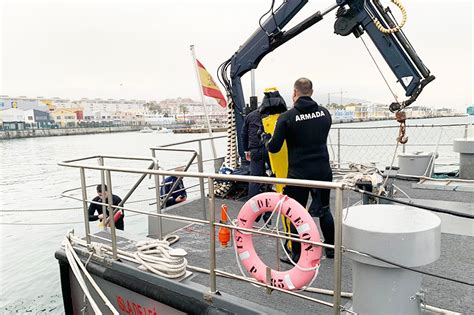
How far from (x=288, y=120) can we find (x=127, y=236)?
2363 mm

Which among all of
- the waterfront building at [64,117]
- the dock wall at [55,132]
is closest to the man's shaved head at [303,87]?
the dock wall at [55,132]

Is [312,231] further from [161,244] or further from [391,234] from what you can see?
[161,244]

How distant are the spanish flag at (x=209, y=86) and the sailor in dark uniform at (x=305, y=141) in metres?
4.27

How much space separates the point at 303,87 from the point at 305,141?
46 centimetres

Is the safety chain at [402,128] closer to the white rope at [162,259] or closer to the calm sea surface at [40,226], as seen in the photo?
the white rope at [162,259]

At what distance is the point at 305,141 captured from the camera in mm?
3041

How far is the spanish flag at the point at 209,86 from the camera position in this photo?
23.5ft

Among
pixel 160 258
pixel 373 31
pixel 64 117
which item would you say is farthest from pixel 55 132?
pixel 160 258

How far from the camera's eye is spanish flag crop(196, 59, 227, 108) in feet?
23.5

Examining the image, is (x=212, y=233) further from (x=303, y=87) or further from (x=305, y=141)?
(x=303, y=87)

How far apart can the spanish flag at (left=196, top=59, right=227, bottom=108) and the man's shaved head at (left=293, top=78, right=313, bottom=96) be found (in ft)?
13.9

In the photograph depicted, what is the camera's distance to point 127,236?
4.11 m

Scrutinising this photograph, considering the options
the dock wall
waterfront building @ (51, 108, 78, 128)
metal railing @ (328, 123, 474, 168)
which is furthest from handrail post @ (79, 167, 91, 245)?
waterfront building @ (51, 108, 78, 128)

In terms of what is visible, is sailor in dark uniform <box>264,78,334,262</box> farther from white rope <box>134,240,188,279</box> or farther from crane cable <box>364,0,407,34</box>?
crane cable <box>364,0,407,34</box>
